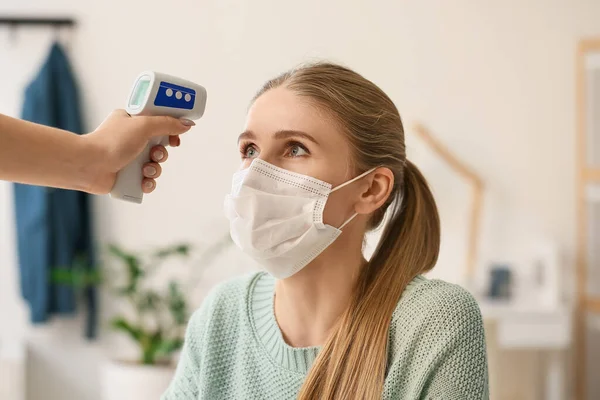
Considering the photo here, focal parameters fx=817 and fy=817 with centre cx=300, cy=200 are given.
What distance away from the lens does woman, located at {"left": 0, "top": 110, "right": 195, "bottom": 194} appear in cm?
117

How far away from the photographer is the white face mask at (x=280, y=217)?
1.46 metres

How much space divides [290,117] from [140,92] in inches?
Result: 10.7

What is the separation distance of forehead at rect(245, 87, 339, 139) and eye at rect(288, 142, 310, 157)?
0.03 meters

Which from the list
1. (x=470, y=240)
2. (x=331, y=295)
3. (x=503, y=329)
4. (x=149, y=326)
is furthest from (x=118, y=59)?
(x=331, y=295)

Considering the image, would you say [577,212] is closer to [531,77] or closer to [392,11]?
[531,77]

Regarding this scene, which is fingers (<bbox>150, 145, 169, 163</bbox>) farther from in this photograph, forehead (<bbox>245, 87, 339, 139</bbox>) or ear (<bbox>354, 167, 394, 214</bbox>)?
ear (<bbox>354, 167, 394, 214</bbox>)

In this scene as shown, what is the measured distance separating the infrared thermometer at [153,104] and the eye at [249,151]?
0.47 feet

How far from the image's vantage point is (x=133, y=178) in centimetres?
136

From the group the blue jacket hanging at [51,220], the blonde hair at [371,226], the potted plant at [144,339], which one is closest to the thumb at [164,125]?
the blonde hair at [371,226]

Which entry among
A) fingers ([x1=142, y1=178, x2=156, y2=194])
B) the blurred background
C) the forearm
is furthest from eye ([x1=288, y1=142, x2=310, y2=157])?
the blurred background

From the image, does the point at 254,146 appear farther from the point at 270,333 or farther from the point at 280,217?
the point at 270,333

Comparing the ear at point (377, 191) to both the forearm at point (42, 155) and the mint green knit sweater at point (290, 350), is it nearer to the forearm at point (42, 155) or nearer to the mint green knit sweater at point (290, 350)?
the mint green knit sweater at point (290, 350)

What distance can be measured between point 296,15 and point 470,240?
137 cm

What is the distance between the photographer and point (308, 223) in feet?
4.82
